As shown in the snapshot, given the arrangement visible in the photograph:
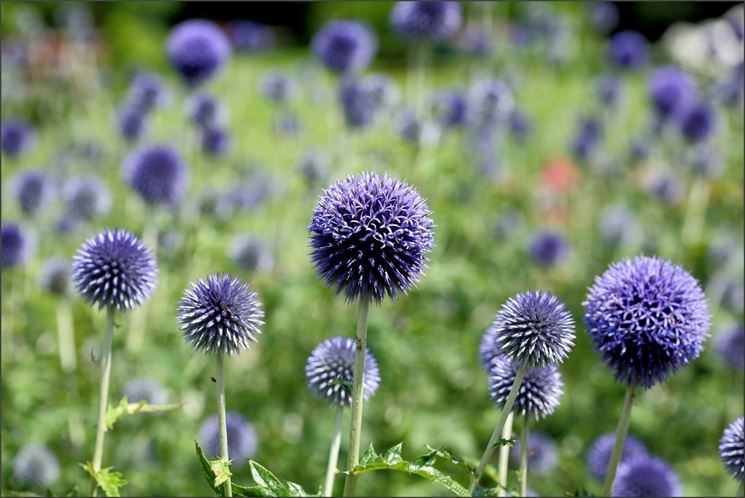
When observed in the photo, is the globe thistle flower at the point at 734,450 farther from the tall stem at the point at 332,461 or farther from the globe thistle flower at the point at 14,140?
the globe thistle flower at the point at 14,140

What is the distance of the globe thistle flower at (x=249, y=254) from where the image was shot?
4.92 m

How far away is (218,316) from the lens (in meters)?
2.17

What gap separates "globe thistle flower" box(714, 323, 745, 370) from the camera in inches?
175

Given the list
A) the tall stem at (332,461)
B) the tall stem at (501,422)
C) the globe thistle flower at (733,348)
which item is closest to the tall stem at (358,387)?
the tall stem at (332,461)

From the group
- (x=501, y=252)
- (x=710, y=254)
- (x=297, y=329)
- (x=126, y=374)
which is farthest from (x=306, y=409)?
(x=710, y=254)

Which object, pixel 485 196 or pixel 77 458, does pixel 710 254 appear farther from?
pixel 77 458

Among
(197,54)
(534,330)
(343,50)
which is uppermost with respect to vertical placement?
(343,50)

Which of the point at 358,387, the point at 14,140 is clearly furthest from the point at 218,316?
the point at 14,140

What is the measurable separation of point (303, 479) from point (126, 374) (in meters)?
1.12

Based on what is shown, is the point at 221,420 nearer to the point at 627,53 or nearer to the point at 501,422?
the point at 501,422

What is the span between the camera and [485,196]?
21.1ft

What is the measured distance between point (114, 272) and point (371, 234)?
1.10 meters

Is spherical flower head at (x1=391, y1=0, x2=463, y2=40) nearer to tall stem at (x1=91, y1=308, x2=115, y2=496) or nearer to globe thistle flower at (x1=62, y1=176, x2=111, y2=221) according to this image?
globe thistle flower at (x1=62, y1=176, x2=111, y2=221)

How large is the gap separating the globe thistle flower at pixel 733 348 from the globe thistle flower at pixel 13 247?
4.06 meters
